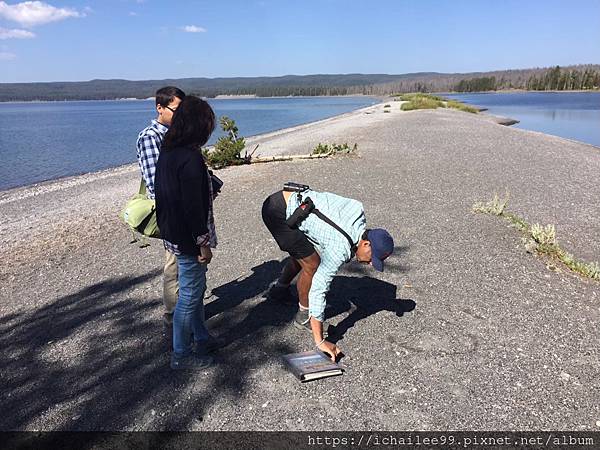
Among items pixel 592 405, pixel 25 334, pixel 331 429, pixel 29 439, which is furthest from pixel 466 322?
pixel 25 334

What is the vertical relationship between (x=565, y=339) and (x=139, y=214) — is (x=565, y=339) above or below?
below

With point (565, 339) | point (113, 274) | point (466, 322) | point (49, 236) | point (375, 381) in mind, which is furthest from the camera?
point (49, 236)

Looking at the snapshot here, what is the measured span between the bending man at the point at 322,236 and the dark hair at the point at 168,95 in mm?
1106

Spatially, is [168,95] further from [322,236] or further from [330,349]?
[330,349]

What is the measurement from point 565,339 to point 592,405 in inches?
36.5

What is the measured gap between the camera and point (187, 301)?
3.48 meters

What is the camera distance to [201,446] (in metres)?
2.94

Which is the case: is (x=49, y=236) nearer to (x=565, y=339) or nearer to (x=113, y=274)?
(x=113, y=274)

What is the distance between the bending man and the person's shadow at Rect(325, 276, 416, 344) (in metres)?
0.75

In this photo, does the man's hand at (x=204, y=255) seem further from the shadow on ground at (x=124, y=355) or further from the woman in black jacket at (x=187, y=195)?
the shadow on ground at (x=124, y=355)

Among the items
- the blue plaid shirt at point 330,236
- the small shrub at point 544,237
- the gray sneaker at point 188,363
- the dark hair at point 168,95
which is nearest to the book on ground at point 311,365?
the blue plaid shirt at point 330,236

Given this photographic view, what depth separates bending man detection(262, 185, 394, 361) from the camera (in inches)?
134

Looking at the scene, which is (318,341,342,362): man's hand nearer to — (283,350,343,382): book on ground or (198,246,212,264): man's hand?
(283,350,343,382): book on ground

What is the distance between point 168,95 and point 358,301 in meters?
2.71
